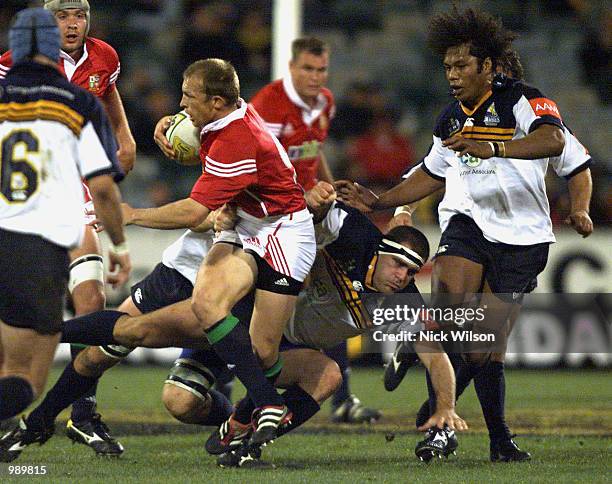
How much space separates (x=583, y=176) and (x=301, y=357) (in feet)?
5.67

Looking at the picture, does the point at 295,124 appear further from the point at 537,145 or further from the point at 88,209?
the point at 537,145

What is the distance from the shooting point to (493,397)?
5.82 meters

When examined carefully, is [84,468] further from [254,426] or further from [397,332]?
[397,332]

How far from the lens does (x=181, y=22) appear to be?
1263 centimetres

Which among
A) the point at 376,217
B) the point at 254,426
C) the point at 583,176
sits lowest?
the point at 376,217

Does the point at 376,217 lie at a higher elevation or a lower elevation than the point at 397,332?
lower

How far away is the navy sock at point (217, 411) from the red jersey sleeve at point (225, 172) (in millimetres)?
1077

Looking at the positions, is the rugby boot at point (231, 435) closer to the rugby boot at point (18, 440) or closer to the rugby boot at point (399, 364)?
the rugby boot at point (18, 440)

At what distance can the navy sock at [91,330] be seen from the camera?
5.59 metres

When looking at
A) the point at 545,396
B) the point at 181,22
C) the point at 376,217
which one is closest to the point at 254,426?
the point at 545,396

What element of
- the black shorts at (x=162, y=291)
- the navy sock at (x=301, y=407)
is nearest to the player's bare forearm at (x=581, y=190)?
the navy sock at (x=301, y=407)

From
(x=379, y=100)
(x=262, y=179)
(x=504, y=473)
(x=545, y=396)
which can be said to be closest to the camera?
(x=504, y=473)

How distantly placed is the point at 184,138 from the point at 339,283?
1.08m

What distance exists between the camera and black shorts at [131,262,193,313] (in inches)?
242
